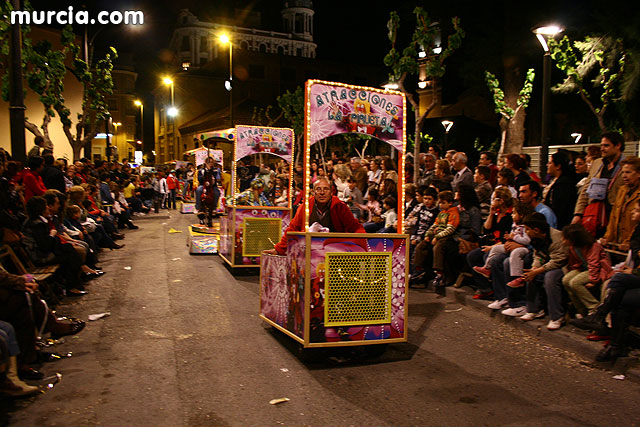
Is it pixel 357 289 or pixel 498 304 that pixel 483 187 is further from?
pixel 357 289

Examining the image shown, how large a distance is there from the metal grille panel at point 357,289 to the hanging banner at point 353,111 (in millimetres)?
1350

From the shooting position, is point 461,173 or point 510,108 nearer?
point 461,173

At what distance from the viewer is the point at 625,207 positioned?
236 inches

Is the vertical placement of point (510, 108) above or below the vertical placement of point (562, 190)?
above

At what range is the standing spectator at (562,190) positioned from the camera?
7.61 meters

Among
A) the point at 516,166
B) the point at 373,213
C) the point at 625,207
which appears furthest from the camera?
the point at 373,213

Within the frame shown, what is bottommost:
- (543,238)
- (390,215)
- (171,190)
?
(543,238)

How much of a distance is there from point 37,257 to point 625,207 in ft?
25.7

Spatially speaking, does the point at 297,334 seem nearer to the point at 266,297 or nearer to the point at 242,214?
the point at 266,297

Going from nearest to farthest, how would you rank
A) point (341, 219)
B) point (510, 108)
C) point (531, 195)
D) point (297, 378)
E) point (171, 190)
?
point (297, 378) → point (341, 219) → point (531, 195) → point (510, 108) → point (171, 190)

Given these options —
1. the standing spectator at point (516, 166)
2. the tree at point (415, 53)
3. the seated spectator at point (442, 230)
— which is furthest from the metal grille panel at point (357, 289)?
the tree at point (415, 53)

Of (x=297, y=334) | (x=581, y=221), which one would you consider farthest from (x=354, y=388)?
(x=581, y=221)

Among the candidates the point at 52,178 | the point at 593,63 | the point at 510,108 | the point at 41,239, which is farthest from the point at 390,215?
the point at 510,108

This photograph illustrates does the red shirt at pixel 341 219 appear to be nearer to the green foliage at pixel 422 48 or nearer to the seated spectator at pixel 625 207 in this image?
the seated spectator at pixel 625 207
